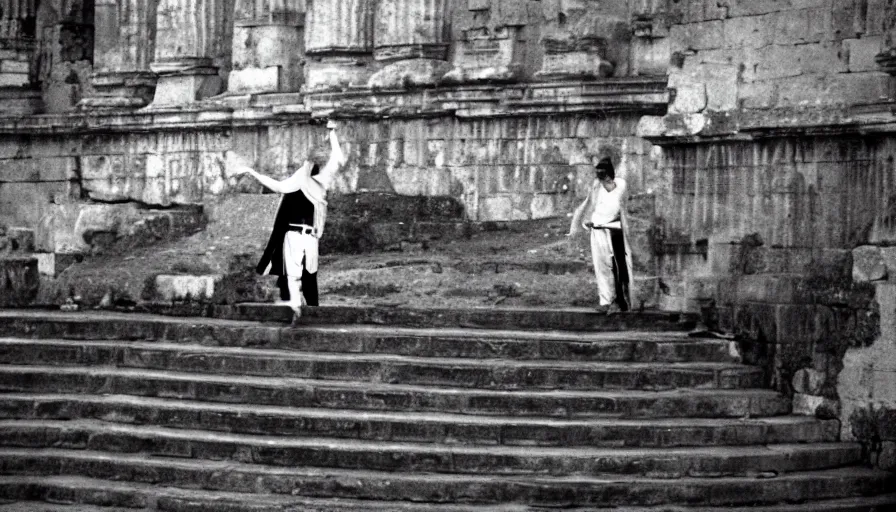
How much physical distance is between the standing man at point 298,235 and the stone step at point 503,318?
27 cm

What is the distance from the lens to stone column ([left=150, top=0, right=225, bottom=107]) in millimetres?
31688

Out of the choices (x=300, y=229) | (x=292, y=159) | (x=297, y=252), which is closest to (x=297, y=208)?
(x=300, y=229)

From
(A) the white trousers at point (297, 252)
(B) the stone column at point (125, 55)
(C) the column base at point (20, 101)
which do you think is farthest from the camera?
(C) the column base at point (20, 101)

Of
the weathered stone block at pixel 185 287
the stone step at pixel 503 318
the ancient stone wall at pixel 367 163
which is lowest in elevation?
the stone step at pixel 503 318

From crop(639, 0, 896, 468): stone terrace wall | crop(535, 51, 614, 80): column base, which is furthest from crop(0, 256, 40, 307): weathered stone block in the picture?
crop(639, 0, 896, 468): stone terrace wall

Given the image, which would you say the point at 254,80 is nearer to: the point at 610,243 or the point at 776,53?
the point at 610,243

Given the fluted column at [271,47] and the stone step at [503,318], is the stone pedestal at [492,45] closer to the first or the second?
the fluted column at [271,47]

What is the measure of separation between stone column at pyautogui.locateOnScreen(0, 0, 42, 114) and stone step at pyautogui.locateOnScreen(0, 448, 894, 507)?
15.0m

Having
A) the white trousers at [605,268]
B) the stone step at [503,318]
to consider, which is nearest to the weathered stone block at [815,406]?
the stone step at [503,318]

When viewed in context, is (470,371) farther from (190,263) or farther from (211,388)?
(190,263)

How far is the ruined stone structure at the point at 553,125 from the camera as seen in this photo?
2173 centimetres

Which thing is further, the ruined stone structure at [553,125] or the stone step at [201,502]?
the ruined stone structure at [553,125]

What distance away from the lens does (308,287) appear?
75.8 feet

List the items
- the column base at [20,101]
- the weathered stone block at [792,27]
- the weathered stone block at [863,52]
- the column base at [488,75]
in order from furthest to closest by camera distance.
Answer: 1. the column base at [20,101]
2. the column base at [488,75]
3. the weathered stone block at [792,27]
4. the weathered stone block at [863,52]
